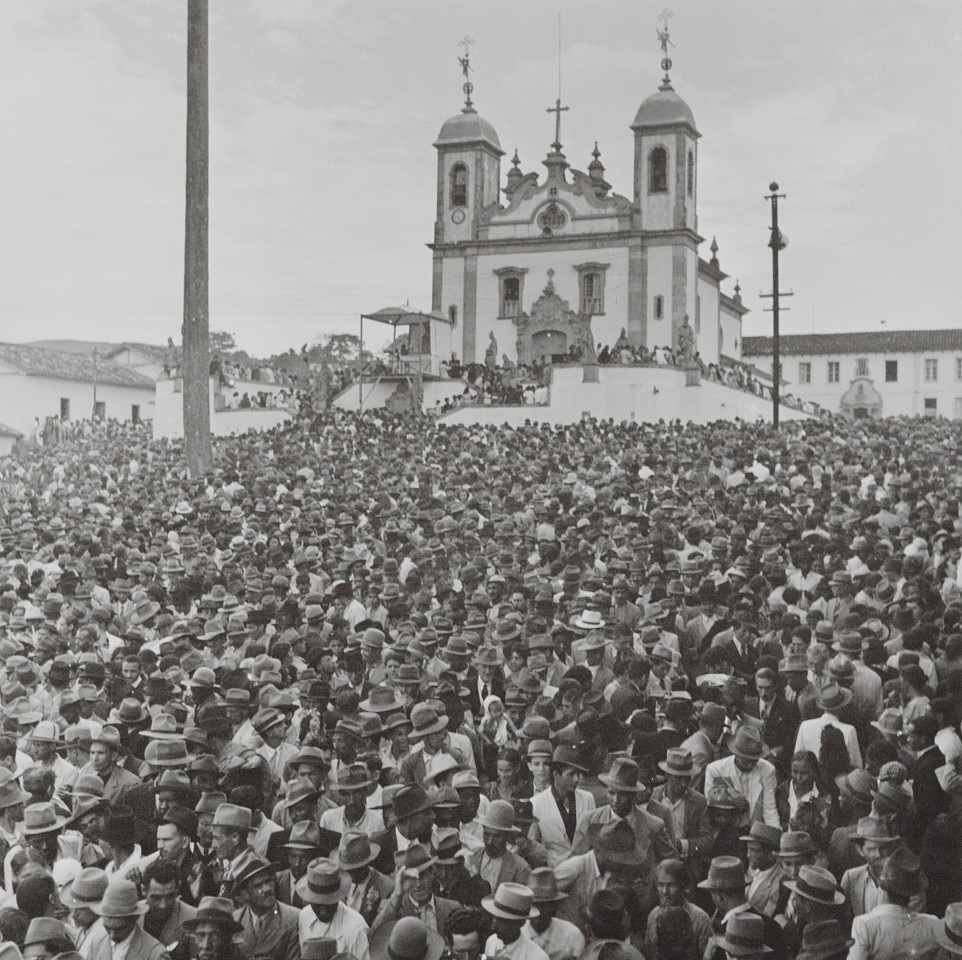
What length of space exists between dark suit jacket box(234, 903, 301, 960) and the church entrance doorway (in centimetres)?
4225

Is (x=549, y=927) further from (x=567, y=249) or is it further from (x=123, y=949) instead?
(x=567, y=249)

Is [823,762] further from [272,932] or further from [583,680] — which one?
[272,932]

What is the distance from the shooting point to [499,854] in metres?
6.29

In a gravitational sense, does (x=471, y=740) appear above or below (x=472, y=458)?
below

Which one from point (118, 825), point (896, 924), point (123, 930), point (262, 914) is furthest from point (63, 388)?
point (896, 924)

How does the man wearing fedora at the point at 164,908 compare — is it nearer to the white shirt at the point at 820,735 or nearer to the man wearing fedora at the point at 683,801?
the man wearing fedora at the point at 683,801

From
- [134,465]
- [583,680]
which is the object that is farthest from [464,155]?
[583,680]

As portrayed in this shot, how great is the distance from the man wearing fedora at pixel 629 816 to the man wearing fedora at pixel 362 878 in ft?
3.49

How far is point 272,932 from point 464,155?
4578 cm

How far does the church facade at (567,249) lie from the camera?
46.3 meters

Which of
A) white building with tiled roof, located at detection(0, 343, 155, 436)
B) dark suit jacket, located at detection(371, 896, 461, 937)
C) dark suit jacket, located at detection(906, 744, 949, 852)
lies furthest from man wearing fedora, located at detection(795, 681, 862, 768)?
white building with tiled roof, located at detection(0, 343, 155, 436)

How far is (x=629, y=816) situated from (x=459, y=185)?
44.8 metres

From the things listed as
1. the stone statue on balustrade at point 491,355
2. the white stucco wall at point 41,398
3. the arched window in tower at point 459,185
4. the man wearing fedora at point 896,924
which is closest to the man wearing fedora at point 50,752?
the man wearing fedora at point 896,924

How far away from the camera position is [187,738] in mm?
7852
